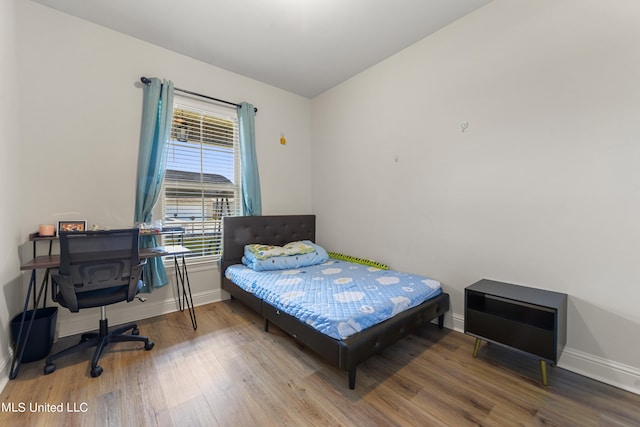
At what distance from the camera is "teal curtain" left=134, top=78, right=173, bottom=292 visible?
2570 mm

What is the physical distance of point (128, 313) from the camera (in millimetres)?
2570

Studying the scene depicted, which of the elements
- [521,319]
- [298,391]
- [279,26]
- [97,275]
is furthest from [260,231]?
[521,319]

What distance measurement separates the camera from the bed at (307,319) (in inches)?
62.1

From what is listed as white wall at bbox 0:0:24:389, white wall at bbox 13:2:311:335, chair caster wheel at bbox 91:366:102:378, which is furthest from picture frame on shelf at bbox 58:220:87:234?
chair caster wheel at bbox 91:366:102:378

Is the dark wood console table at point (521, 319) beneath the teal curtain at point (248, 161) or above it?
beneath

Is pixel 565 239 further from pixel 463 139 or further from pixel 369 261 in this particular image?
pixel 369 261

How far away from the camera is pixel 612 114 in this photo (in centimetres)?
166

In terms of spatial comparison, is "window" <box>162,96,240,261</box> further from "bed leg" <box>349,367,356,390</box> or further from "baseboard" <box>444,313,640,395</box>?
"baseboard" <box>444,313,640,395</box>

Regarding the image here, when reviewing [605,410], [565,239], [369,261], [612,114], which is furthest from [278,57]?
[605,410]

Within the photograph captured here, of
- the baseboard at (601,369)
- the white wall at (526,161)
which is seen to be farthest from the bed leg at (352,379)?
the baseboard at (601,369)

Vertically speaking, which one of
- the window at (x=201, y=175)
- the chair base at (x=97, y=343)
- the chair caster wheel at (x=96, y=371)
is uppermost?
the window at (x=201, y=175)

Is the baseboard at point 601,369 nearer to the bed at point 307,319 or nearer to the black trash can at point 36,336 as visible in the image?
the bed at point 307,319

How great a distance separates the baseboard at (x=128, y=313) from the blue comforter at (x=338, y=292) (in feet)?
1.54

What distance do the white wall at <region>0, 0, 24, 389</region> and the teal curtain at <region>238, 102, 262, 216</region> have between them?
6.16ft
